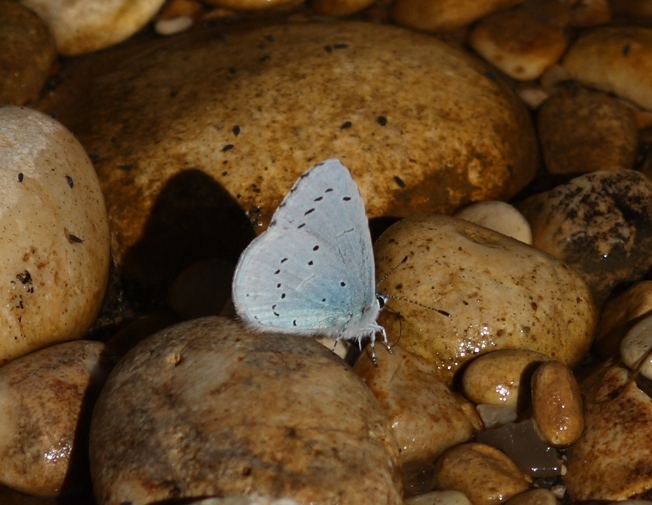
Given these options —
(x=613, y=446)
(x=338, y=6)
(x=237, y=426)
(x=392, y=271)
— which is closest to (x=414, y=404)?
(x=392, y=271)

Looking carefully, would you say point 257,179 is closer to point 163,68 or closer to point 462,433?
point 163,68

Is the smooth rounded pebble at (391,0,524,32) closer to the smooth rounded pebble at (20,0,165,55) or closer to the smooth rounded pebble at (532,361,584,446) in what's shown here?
the smooth rounded pebble at (20,0,165,55)

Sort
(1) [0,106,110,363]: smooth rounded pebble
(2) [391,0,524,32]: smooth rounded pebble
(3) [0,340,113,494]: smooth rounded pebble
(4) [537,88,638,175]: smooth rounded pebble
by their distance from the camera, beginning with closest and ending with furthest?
(3) [0,340,113,494]: smooth rounded pebble, (1) [0,106,110,363]: smooth rounded pebble, (4) [537,88,638,175]: smooth rounded pebble, (2) [391,0,524,32]: smooth rounded pebble

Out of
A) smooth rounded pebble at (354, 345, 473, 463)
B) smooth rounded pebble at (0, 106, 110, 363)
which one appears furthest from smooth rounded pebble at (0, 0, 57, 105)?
smooth rounded pebble at (354, 345, 473, 463)

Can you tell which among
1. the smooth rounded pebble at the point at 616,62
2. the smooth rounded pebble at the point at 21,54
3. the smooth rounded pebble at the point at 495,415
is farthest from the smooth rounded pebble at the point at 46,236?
the smooth rounded pebble at the point at 616,62

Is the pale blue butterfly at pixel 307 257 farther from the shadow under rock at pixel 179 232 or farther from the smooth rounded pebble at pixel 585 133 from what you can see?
the smooth rounded pebble at pixel 585 133

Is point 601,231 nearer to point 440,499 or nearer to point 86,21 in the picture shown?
point 440,499
